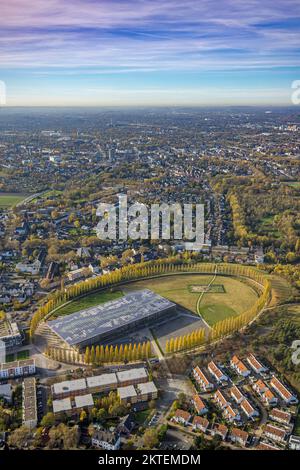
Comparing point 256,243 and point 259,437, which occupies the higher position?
point 256,243

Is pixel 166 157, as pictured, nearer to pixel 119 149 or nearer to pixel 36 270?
pixel 119 149

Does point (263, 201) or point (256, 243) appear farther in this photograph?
point (263, 201)

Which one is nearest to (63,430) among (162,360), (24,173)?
(162,360)

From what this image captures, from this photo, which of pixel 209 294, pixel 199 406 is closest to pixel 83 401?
pixel 199 406

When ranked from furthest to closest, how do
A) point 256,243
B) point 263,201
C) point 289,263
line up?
point 263,201, point 256,243, point 289,263

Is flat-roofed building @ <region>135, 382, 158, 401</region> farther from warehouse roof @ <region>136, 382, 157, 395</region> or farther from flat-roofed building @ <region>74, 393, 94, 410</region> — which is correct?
flat-roofed building @ <region>74, 393, 94, 410</region>

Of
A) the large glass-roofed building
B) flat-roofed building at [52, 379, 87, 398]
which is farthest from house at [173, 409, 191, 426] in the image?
the large glass-roofed building
